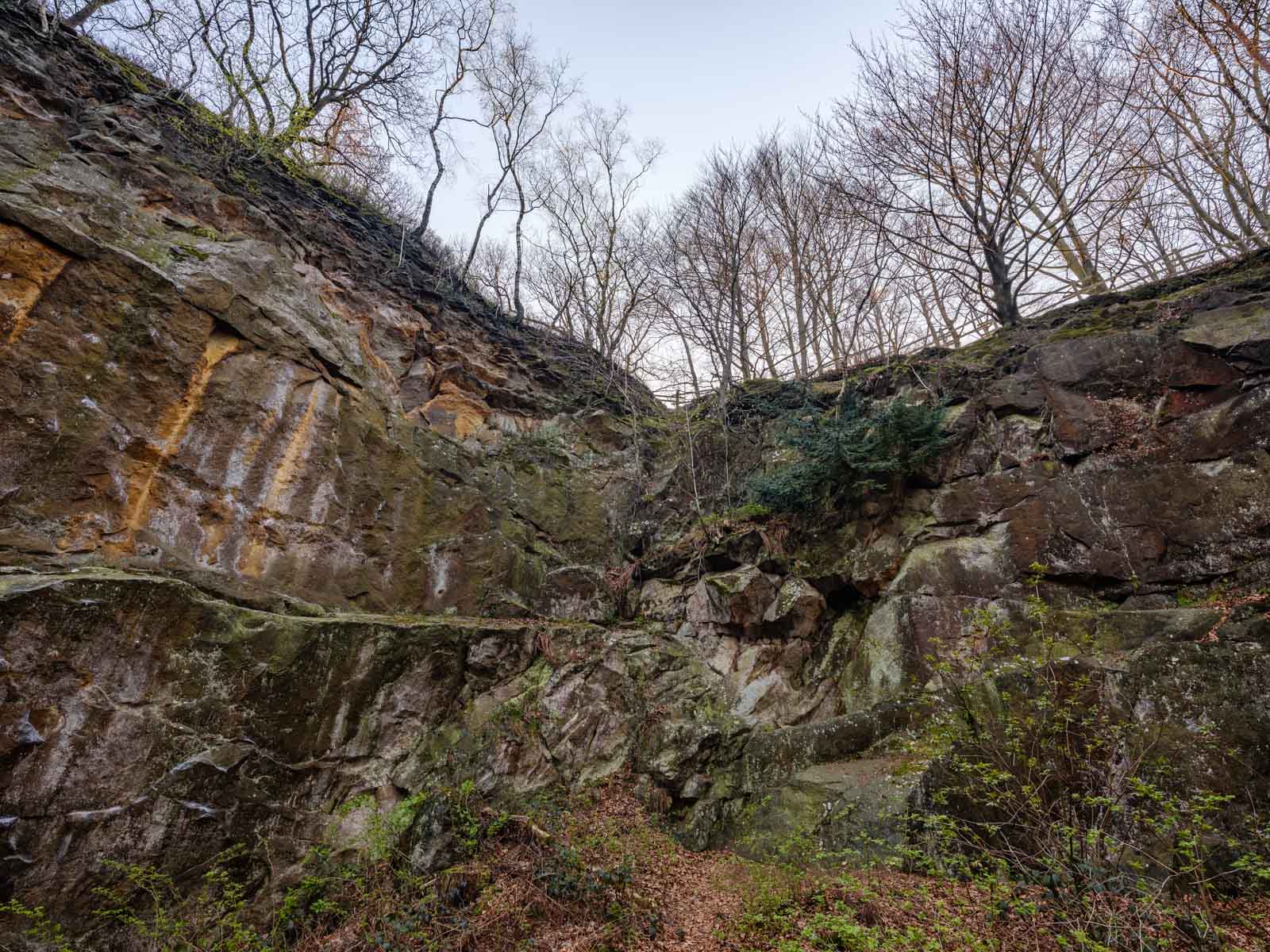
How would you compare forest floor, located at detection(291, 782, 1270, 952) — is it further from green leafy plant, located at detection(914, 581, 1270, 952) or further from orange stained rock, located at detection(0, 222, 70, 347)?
orange stained rock, located at detection(0, 222, 70, 347)

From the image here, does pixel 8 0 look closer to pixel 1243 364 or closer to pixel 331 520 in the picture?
pixel 331 520

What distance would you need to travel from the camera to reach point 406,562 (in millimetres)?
7695

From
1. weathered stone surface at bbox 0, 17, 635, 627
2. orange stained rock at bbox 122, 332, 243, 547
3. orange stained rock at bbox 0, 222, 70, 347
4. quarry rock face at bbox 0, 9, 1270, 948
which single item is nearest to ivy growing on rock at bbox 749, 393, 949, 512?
quarry rock face at bbox 0, 9, 1270, 948

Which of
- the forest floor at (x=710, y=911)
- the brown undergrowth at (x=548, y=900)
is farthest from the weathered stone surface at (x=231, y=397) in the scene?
the forest floor at (x=710, y=911)

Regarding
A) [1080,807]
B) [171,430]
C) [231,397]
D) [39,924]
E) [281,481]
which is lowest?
[39,924]

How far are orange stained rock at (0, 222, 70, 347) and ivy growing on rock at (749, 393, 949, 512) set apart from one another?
30.0 feet

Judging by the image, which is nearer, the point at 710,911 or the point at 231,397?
the point at 710,911

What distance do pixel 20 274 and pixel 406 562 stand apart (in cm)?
498

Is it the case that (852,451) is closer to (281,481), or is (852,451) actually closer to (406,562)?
(406,562)

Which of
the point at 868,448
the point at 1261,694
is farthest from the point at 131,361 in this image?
the point at 1261,694

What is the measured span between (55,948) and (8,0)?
11.9 meters

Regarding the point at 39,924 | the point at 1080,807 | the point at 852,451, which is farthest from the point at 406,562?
the point at 1080,807

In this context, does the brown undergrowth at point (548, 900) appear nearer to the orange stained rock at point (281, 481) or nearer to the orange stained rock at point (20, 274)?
the orange stained rock at point (281, 481)

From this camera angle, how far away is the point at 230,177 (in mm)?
8641
